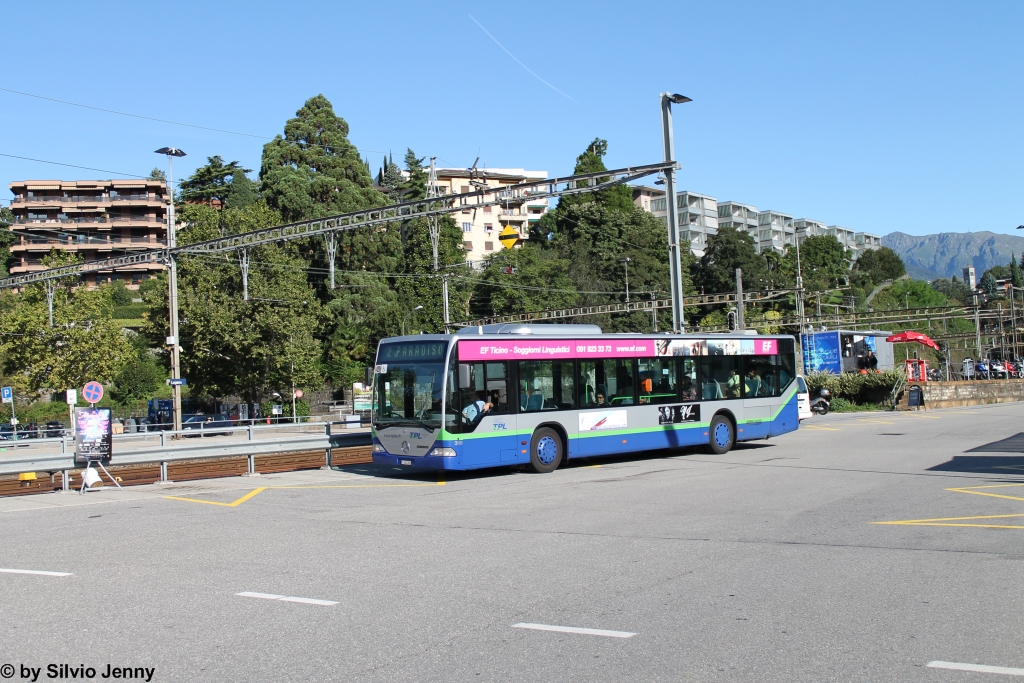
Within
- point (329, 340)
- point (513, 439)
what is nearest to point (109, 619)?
point (513, 439)

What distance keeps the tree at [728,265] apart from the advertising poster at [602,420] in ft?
249

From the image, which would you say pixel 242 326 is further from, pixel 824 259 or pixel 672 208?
pixel 824 259

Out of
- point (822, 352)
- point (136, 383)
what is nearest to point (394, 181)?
point (136, 383)

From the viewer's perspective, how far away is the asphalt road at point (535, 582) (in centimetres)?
592

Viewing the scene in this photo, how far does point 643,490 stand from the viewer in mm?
15789

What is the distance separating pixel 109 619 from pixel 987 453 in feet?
63.1

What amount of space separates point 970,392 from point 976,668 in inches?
2028

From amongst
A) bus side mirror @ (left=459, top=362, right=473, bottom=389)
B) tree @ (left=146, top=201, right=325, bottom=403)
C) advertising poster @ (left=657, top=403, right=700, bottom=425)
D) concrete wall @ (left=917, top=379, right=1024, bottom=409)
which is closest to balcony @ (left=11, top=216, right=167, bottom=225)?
tree @ (left=146, top=201, right=325, bottom=403)

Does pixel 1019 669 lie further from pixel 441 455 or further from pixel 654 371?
pixel 654 371

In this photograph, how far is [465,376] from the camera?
58.7 feet

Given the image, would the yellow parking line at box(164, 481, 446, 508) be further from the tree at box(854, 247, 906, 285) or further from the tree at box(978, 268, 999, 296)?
the tree at box(978, 268, 999, 296)

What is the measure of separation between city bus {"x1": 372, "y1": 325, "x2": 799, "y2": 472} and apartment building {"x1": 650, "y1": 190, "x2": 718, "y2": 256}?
106 m

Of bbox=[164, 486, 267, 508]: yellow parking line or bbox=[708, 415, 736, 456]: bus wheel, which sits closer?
bbox=[164, 486, 267, 508]: yellow parking line

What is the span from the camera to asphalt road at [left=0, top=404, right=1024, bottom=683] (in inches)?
233
